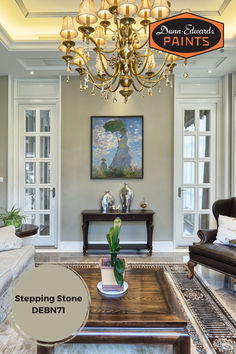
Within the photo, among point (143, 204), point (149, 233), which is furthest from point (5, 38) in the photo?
→ point (149, 233)

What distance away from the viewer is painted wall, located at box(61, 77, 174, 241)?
4027 mm

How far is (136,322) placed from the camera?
136cm

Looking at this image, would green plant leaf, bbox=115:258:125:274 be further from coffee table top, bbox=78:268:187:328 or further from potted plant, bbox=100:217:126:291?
coffee table top, bbox=78:268:187:328

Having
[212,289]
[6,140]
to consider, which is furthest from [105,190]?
[212,289]

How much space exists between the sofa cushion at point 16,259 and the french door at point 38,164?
1.67 meters

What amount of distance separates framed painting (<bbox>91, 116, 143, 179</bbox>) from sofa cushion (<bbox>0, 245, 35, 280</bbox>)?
1848 millimetres

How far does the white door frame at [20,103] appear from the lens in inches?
160

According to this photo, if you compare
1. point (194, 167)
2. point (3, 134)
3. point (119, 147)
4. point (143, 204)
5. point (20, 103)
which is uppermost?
point (20, 103)

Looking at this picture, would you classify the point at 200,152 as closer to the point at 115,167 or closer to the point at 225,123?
the point at 225,123

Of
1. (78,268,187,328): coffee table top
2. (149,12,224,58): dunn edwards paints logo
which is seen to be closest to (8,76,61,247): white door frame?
(78,268,187,328): coffee table top

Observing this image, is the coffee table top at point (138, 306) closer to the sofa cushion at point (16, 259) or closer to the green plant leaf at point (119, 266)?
the green plant leaf at point (119, 266)

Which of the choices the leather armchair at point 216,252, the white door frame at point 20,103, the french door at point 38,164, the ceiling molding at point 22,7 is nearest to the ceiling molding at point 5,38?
the ceiling molding at point 22,7

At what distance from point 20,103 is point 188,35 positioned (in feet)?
10.6

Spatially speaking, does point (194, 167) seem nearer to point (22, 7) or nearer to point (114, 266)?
point (114, 266)
